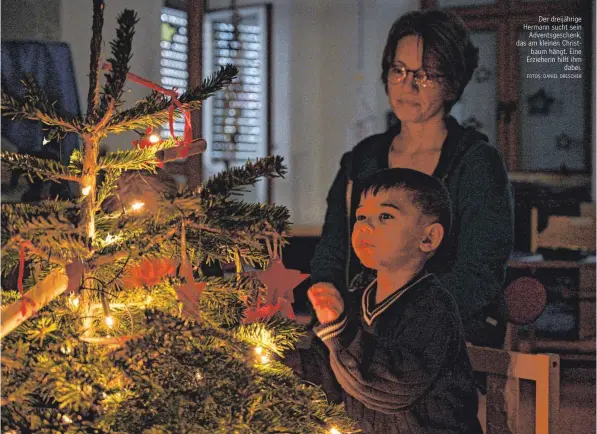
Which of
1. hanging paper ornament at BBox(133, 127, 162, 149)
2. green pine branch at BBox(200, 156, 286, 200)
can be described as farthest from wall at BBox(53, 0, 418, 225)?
green pine branch at BBox(200, 156, 286, 200)

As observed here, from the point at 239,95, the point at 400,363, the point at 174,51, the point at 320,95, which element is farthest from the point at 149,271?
the point at 320,95

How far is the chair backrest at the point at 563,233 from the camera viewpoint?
148 inches

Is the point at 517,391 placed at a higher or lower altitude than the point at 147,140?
lower

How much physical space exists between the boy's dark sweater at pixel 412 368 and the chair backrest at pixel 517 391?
139 mm

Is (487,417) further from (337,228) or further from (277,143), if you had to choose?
(277,143)

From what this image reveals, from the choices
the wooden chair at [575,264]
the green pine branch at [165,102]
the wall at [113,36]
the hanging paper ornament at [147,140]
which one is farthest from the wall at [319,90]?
the green pine branch at [165,102]

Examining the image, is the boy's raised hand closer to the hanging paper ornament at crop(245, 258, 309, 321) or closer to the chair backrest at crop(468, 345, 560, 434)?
the chair backrest at crop(468, 345, 560, 434)

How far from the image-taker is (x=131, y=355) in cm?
81

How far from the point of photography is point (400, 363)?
178cm

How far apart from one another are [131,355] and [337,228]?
1.31 m

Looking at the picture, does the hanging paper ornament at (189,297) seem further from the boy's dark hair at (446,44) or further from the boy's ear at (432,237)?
the boy's dark hair at (446,44)

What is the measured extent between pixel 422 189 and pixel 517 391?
57 cm

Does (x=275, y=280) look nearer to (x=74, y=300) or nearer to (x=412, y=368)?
(x=74, y=300)

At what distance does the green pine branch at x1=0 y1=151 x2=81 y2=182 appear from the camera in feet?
3.12
